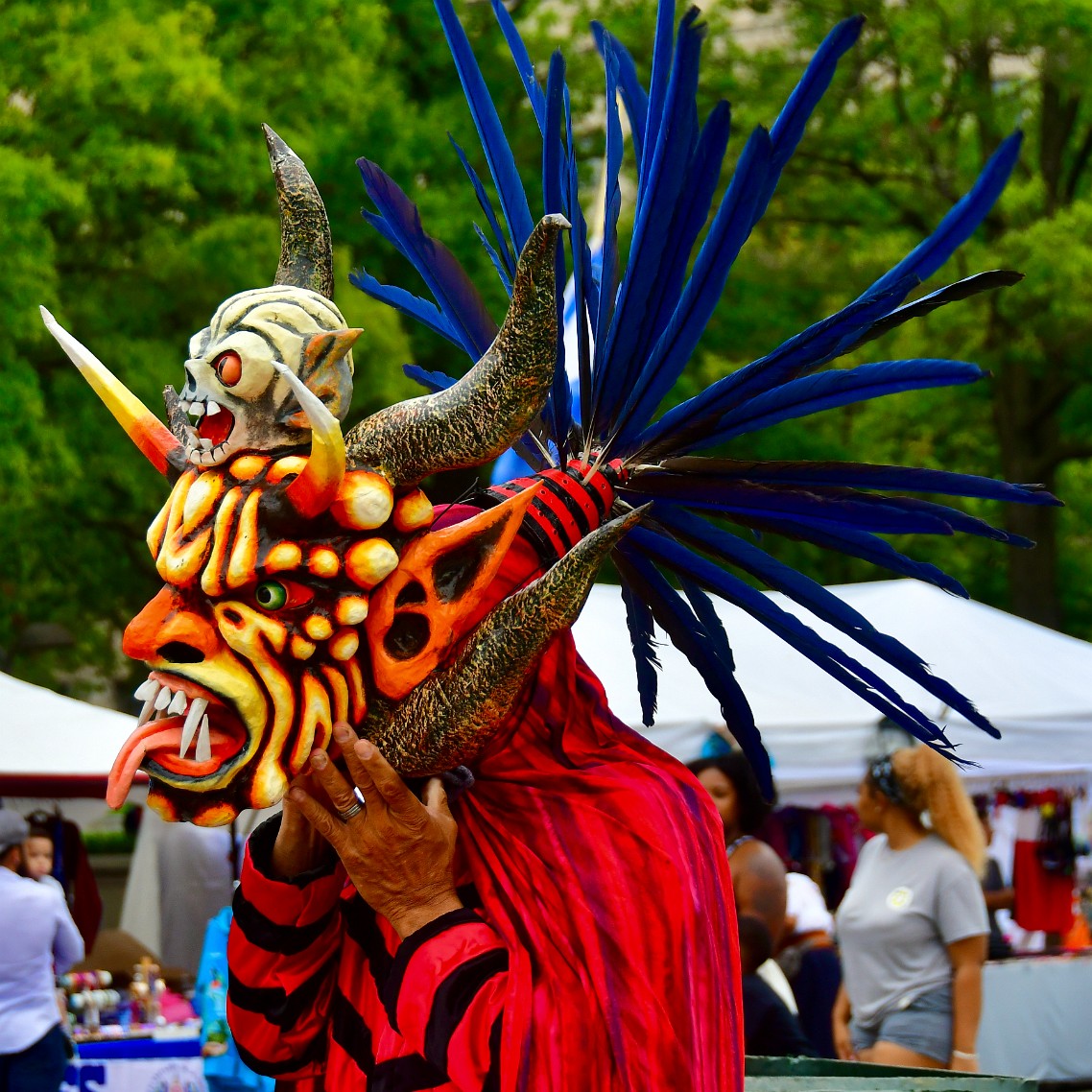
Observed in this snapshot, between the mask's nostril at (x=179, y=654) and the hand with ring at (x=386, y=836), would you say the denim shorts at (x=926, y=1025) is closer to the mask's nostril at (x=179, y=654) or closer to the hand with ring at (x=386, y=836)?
the hand with ring at (x=386, y=836)

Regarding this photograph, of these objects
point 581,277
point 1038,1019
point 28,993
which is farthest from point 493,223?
point 1038,1019

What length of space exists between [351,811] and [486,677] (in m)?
0.27

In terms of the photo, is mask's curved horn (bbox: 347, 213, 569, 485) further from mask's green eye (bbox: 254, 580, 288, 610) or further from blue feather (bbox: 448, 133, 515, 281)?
blue feather (bbox: 448, 133, 515, 281)

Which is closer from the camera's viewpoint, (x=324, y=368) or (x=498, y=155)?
(x=324, y=368)

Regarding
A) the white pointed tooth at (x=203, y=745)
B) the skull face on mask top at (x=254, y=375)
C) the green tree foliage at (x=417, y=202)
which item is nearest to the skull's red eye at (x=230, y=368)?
the skull face on mask top at (x=254, y=375)

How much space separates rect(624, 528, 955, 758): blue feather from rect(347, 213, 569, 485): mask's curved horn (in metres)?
0.52

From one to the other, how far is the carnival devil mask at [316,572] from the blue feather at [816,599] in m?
0.44

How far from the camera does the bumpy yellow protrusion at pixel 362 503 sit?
212 cm

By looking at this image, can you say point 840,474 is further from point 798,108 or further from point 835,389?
point 798,108

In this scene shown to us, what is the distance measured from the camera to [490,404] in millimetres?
2082

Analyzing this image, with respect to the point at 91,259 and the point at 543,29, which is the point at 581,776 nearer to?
the point at 91,259

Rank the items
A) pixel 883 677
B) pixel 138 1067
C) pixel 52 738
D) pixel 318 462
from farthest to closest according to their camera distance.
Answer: pixel 883 677
pixel 52 738
pixel 138 1067
pixel 318 462

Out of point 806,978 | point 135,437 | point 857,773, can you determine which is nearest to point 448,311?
point 135,437

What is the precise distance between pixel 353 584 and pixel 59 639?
15.8m
